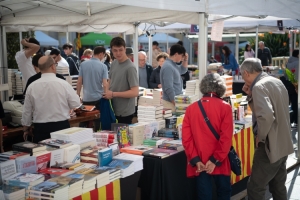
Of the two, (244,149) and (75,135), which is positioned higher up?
(75,135)

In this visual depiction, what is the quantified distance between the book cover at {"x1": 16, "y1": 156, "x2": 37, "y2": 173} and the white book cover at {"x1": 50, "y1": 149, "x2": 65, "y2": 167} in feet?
0.55

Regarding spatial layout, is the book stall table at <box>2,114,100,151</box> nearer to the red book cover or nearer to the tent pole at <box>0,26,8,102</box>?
the tent pole at <box>0,26,8,102</box>

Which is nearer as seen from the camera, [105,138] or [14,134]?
[105,138]

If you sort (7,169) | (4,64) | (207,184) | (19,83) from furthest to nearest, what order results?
1. (19,83)
2. (4,64)
3. (207,184)
4. (7,169)

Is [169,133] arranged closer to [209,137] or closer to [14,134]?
[209,137]

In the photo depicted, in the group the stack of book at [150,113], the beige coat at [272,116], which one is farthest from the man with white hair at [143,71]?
the beige coat at [272,116]

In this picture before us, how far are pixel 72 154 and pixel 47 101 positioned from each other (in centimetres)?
86

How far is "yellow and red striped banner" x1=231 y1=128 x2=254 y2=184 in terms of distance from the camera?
15.4ft

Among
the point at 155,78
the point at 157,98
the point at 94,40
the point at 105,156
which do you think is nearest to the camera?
the point at 105,156

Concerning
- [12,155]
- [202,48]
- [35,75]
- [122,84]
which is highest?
[202,48]

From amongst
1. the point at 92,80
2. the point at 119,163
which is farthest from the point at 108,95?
the point at 92,80

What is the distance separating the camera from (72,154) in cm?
323

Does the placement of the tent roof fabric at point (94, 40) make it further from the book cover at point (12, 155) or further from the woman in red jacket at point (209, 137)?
the book cover at point (12, 155)

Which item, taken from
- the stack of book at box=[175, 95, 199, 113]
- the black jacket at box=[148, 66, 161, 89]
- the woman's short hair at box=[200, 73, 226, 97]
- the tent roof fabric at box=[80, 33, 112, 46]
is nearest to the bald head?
the woman's short hair at box=[200, 73, 226, 97]
